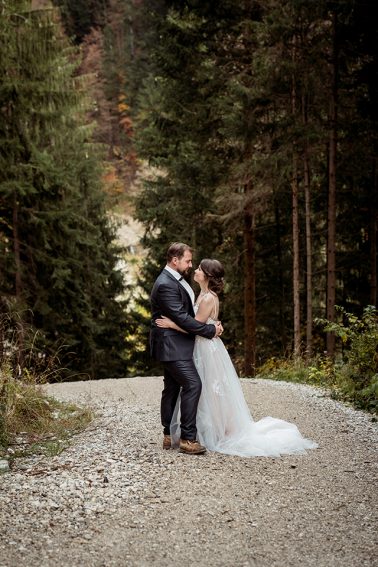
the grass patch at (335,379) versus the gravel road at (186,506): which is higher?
the gravel road at (186,506)

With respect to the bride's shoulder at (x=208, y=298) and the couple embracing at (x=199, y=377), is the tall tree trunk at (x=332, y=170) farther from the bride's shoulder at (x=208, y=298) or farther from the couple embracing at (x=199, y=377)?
the bride's shoulder at (x=208, y=298)

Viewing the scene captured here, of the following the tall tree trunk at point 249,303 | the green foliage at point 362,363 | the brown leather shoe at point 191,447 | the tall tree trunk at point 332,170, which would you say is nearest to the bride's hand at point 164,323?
the brown leather shoe at point 191,447

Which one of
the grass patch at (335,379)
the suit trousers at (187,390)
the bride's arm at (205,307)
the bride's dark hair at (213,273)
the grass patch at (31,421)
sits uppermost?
the bride's dark hair at (213,273)

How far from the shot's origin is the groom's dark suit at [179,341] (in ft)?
19.2

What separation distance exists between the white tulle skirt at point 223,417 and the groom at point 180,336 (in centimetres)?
25

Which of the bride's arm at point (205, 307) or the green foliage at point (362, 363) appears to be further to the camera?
the green foliage at point (362, 363)

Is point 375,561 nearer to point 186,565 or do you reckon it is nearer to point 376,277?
point 186,565

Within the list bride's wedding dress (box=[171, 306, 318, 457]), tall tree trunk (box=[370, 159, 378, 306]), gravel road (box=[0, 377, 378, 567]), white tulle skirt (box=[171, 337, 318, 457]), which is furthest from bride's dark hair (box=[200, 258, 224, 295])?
tall tree trunk (box=[370, 159, 378, 306])

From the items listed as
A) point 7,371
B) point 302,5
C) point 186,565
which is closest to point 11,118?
point 302,5

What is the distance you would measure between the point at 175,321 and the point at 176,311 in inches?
4.8

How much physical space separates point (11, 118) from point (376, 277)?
38.3 ft

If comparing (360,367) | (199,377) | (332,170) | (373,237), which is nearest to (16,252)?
(332,170)

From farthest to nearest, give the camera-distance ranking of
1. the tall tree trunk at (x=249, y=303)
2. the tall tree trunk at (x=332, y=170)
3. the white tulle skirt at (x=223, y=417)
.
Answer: the tall tree trunk at (x=249, y=303)
the tall tree trunk at (x=332, y=170)
the white tulle skirt at (x=223, y=417)

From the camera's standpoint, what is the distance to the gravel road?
12.3 feet
